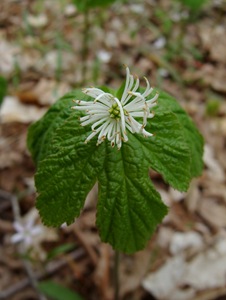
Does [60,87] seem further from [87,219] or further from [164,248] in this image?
[164,248]

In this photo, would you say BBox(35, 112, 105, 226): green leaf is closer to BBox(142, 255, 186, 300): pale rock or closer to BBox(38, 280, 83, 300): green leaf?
BBox(38, 280, 83, 300): green leaf

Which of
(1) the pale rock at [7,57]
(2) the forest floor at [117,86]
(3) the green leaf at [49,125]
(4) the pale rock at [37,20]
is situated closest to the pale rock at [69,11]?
(2) the forest floor at [117,86]

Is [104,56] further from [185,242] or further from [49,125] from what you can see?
[49,125]

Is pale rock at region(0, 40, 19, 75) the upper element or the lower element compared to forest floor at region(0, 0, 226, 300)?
upper

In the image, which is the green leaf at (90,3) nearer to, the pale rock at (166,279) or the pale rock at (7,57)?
the pale rock at (7,57)

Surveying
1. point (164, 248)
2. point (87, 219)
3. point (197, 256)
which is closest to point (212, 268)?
point (197, 256)

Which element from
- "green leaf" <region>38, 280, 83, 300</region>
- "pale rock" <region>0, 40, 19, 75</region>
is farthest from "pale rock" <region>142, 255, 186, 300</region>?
"pale rock" <region>0, 40, 19, 75</region>
